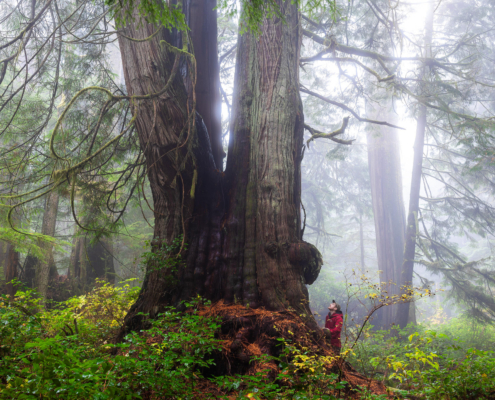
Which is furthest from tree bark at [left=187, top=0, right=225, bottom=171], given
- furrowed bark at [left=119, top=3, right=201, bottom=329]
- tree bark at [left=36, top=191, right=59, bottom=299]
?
tree bark at [left=36, top=191, right=59, bottom=299]

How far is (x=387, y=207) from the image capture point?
12.2 m

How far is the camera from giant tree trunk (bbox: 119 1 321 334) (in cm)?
362

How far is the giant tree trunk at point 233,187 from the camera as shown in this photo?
3.62 m

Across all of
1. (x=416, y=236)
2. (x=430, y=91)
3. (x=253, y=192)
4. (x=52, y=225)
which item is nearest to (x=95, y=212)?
(x=253, y=192)

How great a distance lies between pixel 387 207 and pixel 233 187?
9.90 meters

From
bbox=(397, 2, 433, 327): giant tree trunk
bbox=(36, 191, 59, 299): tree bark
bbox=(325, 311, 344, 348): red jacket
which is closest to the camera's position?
bbox=(325, 311, 344, 348): red jacket

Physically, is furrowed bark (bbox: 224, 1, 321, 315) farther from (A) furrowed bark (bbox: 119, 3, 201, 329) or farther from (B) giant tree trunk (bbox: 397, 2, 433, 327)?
(B) giant tree trunk (bbox: 397, 2, 433, 327)

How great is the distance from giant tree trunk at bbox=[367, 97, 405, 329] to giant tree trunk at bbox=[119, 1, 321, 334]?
26.5 ft

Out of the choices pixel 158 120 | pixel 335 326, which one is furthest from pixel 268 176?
pixel 335 326

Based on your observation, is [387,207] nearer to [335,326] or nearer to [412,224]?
[412,224]

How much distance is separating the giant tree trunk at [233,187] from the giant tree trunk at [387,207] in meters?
8.08

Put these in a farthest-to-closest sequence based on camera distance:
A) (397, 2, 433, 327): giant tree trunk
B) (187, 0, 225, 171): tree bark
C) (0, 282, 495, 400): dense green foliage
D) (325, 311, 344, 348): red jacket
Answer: (397, 2, 433, 327): giant tree trunk, (187, 0, 225, 171): tree bark, (325, 311, 344, 348): red jacket, (0, 282, 495, 400): dense green foliage

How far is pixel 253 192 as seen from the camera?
4.02 metres

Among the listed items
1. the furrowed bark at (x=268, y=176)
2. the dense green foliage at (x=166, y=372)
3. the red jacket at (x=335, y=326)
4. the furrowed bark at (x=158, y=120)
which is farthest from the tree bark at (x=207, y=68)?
the red jacket at (x=335, y=326)
